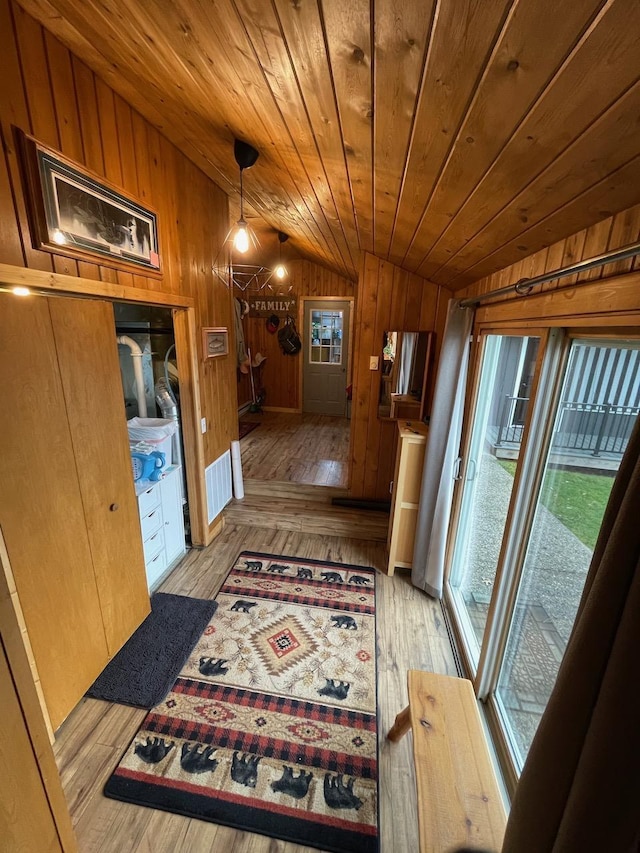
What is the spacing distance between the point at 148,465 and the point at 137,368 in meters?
0.90

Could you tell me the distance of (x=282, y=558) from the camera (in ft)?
9.77

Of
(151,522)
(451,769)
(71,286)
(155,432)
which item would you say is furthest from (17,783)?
(155,432)

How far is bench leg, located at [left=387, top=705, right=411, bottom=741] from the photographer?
1539mm

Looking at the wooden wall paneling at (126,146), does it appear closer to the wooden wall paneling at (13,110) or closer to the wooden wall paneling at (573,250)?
the wooden wall paneling at (13,110)

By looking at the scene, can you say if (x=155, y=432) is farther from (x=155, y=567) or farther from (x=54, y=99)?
(x=54, y=99)

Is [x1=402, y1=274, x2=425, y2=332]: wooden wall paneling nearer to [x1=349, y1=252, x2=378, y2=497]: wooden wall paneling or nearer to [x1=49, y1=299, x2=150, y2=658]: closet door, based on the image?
[x1=349, y1=252, x2=378, y2=497]: wooden wall paneling

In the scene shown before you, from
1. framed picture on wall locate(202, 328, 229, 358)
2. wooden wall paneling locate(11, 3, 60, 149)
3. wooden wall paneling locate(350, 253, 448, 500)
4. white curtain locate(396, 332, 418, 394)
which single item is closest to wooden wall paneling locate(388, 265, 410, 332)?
wooden wall paneling locate(350, 253, 448, 500)

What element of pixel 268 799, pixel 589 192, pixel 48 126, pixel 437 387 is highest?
pixel 48 126

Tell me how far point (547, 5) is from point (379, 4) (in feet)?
0.96

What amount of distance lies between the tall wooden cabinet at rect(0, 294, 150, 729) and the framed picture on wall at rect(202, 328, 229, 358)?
1016 millimetres

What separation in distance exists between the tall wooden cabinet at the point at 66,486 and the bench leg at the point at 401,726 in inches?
61.5

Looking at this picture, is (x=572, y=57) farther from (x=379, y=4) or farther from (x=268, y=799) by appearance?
(x=268, y=799)

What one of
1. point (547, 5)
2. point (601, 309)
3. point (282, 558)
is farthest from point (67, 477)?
point (601, 309)

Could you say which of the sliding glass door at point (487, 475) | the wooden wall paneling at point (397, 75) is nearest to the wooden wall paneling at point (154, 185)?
the wooden wall paneling at point (397, 75)
